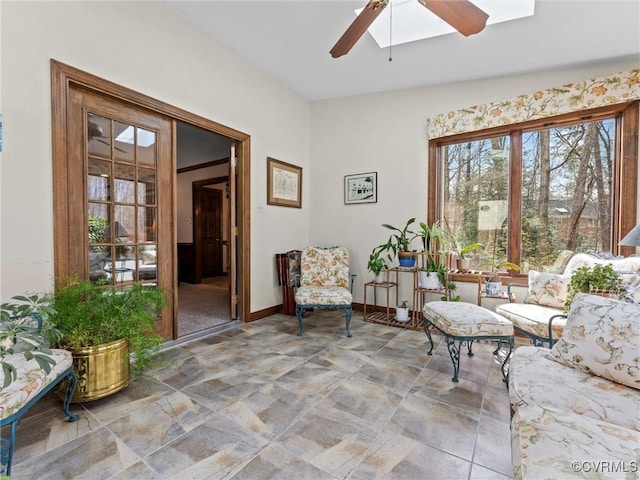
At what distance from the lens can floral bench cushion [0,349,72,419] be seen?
1.18m

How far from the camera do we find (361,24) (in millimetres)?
1872

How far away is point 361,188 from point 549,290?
7.64 feet

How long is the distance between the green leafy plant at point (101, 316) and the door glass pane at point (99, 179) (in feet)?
2.15

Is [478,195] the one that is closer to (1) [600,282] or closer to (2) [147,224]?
(1) [600,282]

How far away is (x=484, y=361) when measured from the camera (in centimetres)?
247

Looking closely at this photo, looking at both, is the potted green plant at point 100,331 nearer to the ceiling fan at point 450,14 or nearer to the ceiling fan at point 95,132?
the ceiling fan at point 95,132

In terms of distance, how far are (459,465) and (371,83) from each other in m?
3.73

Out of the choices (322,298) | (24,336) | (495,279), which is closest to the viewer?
(24,336)

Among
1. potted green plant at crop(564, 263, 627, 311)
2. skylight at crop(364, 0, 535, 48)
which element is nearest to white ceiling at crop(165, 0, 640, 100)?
skylight at crop(364, 0, 535, 48)

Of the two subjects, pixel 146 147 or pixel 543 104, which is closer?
pixel 146 147

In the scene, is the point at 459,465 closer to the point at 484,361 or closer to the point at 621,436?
the point at 621,436

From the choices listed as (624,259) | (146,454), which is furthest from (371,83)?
(146,454)

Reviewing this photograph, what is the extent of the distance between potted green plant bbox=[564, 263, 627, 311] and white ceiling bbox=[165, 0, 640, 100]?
6.50 ft

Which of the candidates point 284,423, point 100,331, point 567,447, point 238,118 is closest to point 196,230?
point 238,118
